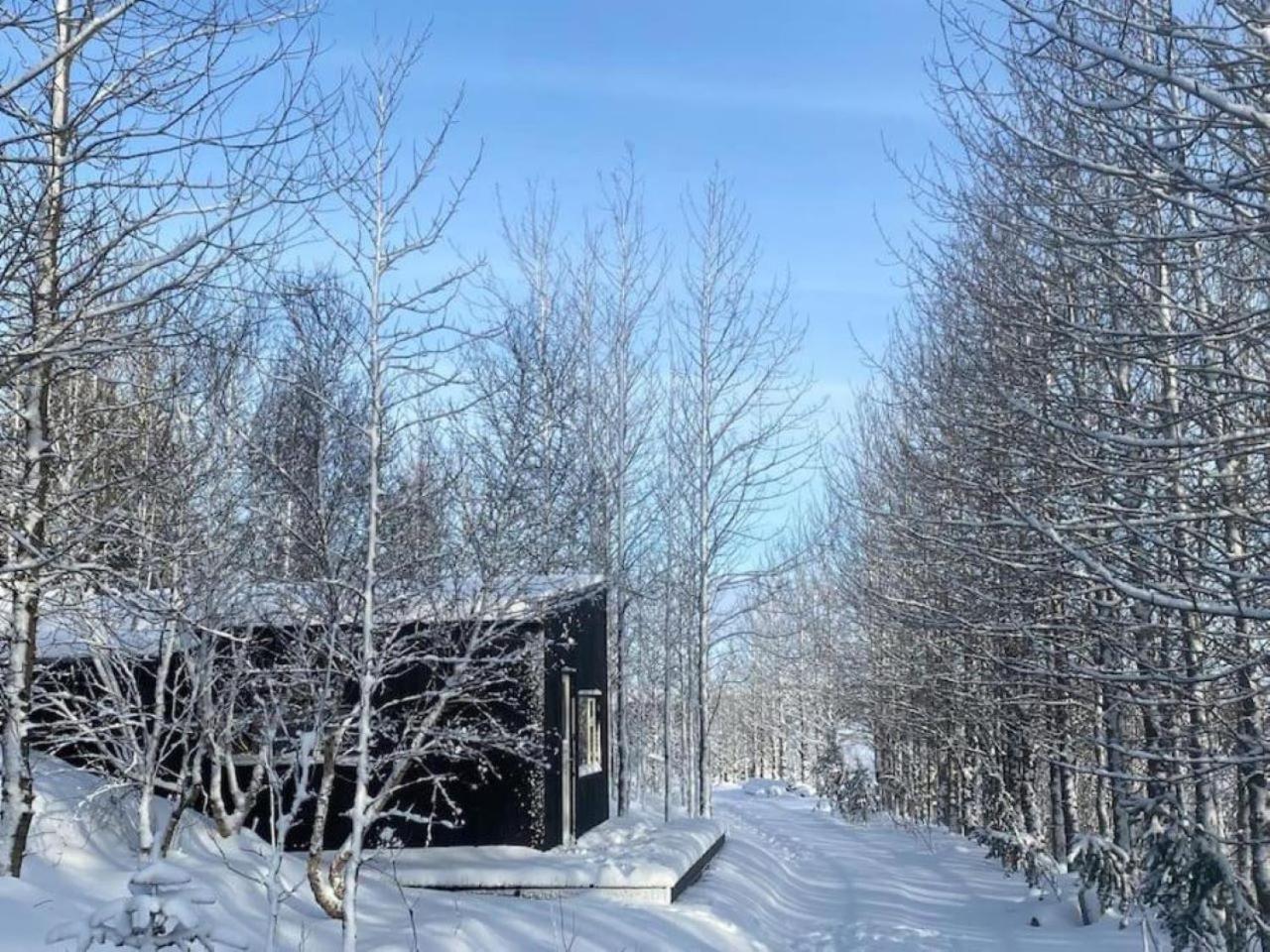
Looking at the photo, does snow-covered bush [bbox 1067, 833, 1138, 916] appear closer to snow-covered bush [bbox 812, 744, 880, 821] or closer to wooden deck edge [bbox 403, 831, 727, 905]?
wooden deck edge [bbox 403, 831, 727, 905]

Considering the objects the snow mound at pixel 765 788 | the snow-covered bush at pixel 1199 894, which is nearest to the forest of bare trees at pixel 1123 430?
the snow-covered bush at pixel 1199 894

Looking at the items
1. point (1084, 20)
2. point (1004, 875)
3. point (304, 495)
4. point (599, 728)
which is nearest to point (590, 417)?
point (599, 728)

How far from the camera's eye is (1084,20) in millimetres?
9461

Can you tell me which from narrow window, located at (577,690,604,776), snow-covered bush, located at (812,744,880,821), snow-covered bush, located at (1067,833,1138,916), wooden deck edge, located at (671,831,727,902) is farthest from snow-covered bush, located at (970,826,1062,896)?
snow-covered bush, located at (812,744,880,821)

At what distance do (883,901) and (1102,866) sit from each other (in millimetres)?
4334

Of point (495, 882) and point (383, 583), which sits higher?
point (383, 583)

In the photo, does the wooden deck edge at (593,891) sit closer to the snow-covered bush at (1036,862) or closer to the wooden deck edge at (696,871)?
the wooden deck edge at (696,871)

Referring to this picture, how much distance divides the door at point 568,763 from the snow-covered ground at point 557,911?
1896mm

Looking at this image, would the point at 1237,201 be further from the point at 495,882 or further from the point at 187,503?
the point at 495,882

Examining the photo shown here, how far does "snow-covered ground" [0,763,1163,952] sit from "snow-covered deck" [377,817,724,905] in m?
0.30

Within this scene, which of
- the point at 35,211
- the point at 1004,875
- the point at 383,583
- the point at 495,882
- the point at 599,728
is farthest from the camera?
the point at 599,728

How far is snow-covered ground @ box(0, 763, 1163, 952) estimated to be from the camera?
10.0 meters

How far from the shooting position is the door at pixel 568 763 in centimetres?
1510

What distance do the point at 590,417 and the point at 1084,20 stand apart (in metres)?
14.1
